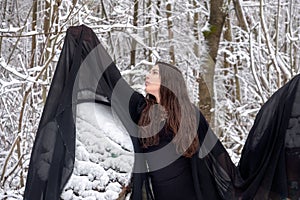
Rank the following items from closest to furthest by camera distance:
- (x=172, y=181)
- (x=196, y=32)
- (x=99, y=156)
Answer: (x=172, y=181), (x=99, y=156), (x=196, y=32)

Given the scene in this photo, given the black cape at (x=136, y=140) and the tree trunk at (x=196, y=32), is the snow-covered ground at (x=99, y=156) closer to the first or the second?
the black cape at (x=136, y=140)

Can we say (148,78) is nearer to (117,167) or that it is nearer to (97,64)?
(97,64)

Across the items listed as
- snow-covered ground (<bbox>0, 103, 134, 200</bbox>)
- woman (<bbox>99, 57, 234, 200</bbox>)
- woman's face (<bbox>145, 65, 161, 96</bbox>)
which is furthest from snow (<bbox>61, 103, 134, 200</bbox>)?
woman's face (<bbox>145, 65, 161, 96</bbox>)

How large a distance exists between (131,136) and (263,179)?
892 mm

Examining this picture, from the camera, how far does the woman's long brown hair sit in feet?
9.73

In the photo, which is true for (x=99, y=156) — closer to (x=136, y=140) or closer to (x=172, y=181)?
(x=136, y=140)

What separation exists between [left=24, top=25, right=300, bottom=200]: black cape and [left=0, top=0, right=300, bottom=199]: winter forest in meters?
0.19

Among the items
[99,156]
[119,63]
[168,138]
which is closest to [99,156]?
[99,156]

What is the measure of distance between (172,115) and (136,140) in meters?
0.30

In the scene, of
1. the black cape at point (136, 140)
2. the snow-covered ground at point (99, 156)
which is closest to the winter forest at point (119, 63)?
the snow-covered ground at point (99, 156)

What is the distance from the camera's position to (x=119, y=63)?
7754 millimetres

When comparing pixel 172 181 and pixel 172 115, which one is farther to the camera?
pixel 172 115

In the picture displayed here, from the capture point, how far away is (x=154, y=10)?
26.5 feet

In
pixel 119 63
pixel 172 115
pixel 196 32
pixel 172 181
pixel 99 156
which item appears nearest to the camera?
pixel 172 181
